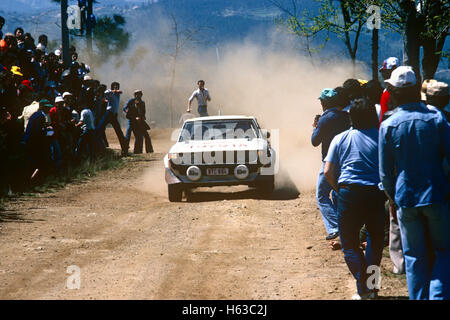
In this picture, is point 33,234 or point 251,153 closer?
point 33,234

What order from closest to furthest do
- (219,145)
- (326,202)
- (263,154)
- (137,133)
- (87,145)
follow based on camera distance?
(326,202), (263,154), (219,145), (87,145), (137,133)

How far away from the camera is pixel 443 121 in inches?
201

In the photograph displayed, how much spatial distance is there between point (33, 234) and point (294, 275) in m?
4.35

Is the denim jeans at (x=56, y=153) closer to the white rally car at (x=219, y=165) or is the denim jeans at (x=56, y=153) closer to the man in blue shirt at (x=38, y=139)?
the man in blue shirt at (x=38, y=139)

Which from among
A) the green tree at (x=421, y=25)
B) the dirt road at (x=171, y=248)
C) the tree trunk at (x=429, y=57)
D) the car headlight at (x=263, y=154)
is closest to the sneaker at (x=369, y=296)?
the dirt road at (x=171, y=248)

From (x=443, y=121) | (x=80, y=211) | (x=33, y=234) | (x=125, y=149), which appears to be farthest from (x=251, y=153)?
(x=125, y=149)

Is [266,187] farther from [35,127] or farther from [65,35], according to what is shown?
[65,35]

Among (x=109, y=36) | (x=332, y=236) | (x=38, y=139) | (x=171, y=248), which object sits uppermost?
(x=109, y=36)

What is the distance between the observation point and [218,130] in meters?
13.2

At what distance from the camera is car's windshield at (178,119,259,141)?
13062mm

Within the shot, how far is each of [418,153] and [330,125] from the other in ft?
10.7

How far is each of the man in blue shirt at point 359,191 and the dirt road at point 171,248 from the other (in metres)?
0.44

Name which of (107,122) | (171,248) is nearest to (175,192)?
(171,248)
